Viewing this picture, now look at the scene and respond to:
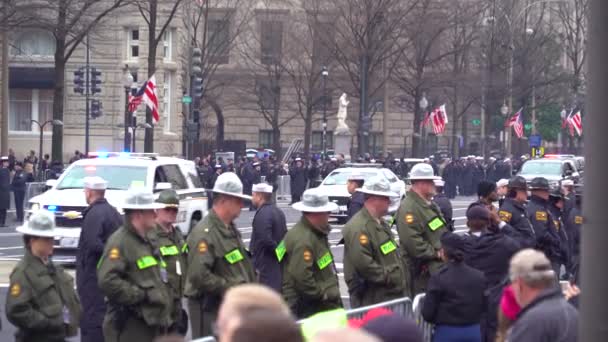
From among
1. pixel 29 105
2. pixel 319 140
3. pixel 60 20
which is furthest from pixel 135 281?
pixel 319 140

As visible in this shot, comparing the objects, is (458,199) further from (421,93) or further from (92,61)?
(92,61)

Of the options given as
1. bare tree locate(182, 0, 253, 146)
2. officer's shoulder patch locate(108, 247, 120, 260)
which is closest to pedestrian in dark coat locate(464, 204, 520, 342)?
officer's shoulder patch locate(108, 247, 120, 260)

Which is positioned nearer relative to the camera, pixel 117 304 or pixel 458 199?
pixel 117 304

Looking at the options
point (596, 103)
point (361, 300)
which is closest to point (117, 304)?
point (361, 300)

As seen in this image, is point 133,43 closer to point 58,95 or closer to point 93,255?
point 58,95

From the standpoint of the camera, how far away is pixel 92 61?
192ft

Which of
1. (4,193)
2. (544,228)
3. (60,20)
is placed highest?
(60,20)

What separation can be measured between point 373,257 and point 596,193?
576 centimetres

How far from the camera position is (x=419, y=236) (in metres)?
11.7

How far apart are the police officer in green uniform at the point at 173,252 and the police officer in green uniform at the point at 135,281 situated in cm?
33

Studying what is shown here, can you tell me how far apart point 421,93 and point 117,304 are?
51.0 meters

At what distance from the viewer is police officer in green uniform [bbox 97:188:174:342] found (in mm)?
9094

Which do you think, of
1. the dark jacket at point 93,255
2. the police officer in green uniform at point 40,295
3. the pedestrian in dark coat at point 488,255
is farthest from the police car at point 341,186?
the police officer in green uniform at point 40,295

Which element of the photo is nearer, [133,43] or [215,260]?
[215,260]
